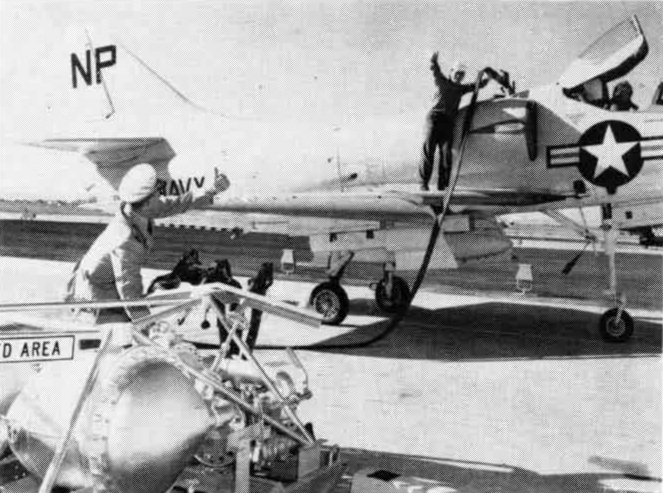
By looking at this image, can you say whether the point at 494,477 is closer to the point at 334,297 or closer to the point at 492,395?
the point at 492,395

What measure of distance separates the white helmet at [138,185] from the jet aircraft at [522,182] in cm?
440

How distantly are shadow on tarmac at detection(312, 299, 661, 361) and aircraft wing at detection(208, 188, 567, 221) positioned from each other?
163cm

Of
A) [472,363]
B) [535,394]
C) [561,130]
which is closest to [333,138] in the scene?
[561,130]

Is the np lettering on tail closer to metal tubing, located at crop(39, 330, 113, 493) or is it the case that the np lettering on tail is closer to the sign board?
the sign board

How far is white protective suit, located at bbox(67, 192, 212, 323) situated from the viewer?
4477 millimetres

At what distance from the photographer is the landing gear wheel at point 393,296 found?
430 inches

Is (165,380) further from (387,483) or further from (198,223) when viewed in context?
(198,223)

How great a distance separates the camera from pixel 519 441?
528 cm

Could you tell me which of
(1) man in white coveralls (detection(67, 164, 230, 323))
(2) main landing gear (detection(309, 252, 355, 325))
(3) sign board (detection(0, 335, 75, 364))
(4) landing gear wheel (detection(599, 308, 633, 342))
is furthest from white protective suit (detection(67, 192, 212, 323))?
(4) landing gear wheel (detection(599, 308, 633, 342))

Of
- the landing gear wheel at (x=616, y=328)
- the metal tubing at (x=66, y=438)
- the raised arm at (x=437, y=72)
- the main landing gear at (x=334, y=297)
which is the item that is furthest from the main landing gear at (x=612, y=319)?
the metal tubing at (x=66, y=438)

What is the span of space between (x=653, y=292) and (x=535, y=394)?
31.4 feet

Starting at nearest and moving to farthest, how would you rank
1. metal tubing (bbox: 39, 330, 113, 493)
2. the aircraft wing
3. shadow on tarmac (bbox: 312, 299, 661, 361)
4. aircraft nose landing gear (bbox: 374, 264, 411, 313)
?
metal tubing (bbox: 39, 330, 113, 493), shadow on tarmac (bbox: 312, 299, 661, 361), the aircraft wing, aircraft nose landing gear (bbox: 374, 264, 411, 313)

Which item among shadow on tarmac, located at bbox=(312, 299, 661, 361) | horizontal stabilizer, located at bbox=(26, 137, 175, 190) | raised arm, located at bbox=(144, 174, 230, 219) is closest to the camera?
raised arm, located at bbox=(144, 174, 230, 219)

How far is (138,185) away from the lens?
15.0 feet
